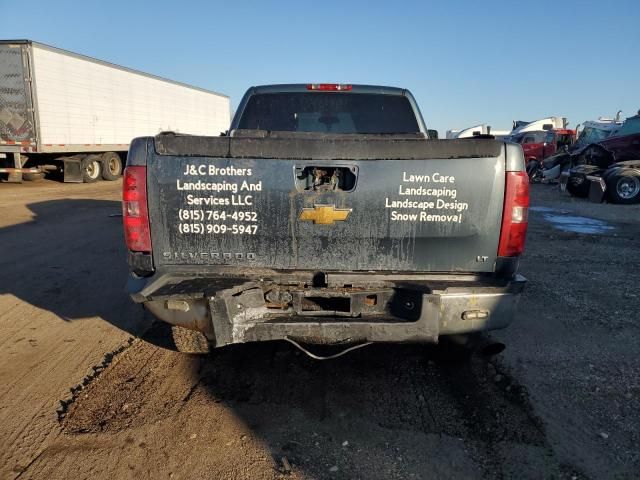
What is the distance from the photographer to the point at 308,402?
3.19 meters

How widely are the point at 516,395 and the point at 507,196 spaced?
141 centimetres

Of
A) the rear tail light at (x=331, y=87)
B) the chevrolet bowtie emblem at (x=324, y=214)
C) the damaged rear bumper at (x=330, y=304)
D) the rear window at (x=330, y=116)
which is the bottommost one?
the damaged rear bumper at (x=330, y=304)

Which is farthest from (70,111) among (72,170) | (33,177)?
(33,177)

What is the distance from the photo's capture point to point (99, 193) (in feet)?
48.5

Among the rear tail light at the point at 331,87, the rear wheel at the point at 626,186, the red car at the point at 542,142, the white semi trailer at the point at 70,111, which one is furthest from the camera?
the red car at the point at 542,142

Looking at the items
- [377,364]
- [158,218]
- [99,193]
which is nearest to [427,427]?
[377,364]

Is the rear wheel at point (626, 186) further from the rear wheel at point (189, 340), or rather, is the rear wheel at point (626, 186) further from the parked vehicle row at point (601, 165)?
the rear wheel at point (189, 340)

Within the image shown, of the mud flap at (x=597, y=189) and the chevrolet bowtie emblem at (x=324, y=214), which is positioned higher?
the chevrolet bowtie emblem at (x=324, y=214)

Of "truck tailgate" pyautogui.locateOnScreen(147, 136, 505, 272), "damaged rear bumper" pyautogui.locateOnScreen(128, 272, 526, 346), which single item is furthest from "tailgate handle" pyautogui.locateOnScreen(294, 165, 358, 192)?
"damaged rear bumper" pyautogui.locateOnScreen(128, 272, 526, 346)

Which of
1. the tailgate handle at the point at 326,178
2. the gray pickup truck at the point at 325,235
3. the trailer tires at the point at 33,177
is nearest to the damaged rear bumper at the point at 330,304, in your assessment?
the gray pickup truck at the point at 325,235

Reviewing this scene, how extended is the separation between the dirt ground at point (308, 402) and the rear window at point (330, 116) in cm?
211

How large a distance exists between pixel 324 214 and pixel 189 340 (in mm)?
1449

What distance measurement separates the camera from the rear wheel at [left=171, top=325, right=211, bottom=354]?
137 inches

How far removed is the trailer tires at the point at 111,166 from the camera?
734 inches
